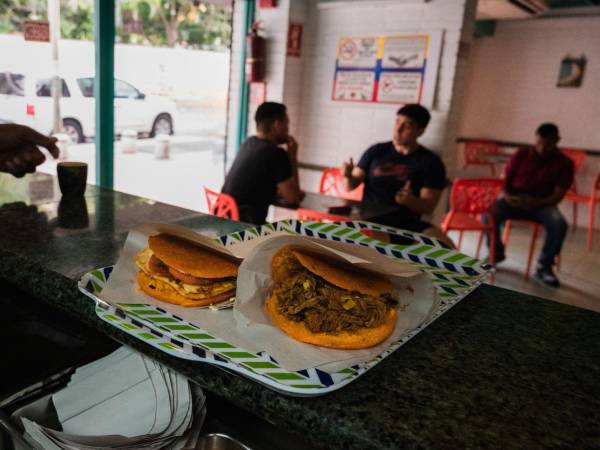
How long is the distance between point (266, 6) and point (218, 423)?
13.7 feet

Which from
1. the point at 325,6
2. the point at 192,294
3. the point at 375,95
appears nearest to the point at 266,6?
the point at 325,6

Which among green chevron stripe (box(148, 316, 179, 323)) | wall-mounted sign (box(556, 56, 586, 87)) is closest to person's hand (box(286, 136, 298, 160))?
green chevron stripe (box(148, 316, 179, 323))

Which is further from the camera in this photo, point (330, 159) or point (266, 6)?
point (330, 159)

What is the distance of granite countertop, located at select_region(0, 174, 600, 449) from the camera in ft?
1.89

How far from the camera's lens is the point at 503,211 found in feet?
14.9

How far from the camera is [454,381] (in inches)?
26.4

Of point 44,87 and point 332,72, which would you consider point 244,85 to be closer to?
point 332,72

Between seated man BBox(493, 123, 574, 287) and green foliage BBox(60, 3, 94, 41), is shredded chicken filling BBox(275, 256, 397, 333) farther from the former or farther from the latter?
seated man BBox(493, 123, 574, 287)

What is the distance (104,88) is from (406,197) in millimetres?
2251

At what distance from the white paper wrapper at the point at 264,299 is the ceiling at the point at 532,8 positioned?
186 inches

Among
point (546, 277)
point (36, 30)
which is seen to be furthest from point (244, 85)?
point (546, 277)

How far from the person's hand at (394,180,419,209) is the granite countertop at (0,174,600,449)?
7.11 feet

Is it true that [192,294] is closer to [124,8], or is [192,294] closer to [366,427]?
[366,427]

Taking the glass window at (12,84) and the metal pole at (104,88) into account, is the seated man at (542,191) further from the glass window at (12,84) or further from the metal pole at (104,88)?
the glass window at (12,84)
